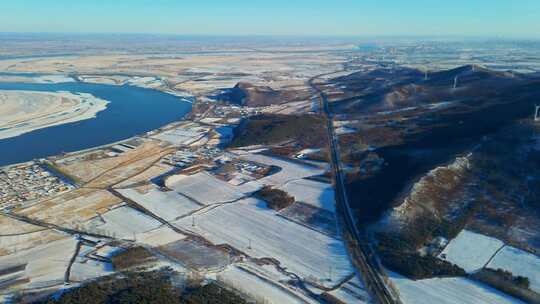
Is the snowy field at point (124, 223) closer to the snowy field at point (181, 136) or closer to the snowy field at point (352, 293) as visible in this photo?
the snowy field at point (352, 293)

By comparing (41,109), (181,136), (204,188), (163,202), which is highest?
(41,109)

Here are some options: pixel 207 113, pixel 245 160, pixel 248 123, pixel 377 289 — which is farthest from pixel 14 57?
pixel 377 289

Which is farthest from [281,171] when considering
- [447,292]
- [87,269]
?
[447,292]

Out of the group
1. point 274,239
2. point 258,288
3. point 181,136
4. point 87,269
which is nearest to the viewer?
point 258,288

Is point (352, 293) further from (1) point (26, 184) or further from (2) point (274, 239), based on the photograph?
(1) point (26, 184)

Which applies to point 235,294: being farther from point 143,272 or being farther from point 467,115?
point 467,115

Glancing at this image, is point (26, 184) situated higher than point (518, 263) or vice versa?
point (518, 263)

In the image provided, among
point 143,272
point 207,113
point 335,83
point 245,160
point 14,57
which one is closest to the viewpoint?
point 143,272
